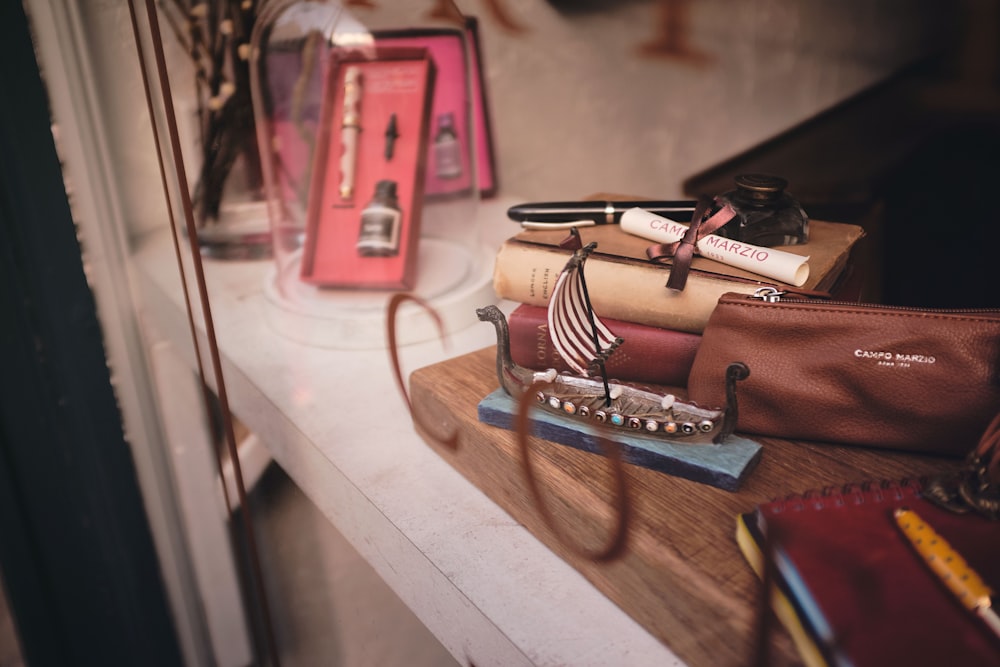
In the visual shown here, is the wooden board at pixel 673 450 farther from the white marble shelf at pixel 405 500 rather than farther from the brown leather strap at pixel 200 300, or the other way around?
the brown leather strap at pixel 200 300

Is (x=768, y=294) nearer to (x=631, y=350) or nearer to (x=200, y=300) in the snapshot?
(x=631, y=350)

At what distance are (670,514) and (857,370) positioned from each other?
142mm

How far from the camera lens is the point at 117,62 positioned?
→ 773 millimetres

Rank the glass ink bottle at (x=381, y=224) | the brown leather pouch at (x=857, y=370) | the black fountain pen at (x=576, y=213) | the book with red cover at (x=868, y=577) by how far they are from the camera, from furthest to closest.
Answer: the glass ink bottle at (x=381, y=224), the black fountain pen at (x=576, y=213), the brown leather pouch at (x=857, y=370), the book with red cover at (x=868, y=577)

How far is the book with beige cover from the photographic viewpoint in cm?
51

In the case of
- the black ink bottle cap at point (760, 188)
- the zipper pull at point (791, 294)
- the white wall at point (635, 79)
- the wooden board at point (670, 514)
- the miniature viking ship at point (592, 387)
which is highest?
the white wall at point (635, 79)

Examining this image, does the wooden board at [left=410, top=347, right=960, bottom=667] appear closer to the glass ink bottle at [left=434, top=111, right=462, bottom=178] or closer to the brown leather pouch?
the brown leather pouch

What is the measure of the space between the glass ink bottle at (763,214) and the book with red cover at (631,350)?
0.09 m

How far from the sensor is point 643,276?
523 millimetres

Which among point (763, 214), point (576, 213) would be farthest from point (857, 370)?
point (576, 213)

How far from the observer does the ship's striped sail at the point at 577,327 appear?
0.46 meters

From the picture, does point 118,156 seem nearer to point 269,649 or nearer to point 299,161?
point 299,161

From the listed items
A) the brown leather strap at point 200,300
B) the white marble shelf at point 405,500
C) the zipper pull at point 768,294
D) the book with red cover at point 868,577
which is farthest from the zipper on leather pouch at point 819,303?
the brown leather strap at point 200,300

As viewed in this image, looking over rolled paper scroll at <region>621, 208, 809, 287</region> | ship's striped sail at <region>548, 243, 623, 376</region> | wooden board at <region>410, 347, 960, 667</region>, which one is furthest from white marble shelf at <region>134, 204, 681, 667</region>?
rolled paper scroll at <region>621, 208, 809, 287</region>
